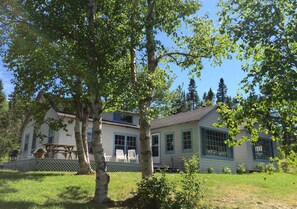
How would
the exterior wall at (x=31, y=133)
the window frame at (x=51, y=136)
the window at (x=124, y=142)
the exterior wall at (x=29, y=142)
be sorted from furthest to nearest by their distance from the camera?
1. the exterior wall at (x=29, y=142)
2. the window at (x=124, y=142)
3. the exterior wall at (x=31, y=133)
4. the window frame at (x=51, y=136)

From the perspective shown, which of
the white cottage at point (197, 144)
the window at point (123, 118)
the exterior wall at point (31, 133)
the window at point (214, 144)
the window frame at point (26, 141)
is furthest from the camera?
the window at point (123, 118)

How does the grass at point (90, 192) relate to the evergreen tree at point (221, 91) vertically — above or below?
below

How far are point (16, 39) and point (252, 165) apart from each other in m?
20.4

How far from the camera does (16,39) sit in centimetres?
1024

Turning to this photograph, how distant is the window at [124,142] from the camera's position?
74.1ft

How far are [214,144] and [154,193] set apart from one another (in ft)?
45.2

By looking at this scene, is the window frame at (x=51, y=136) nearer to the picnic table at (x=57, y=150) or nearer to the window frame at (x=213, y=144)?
the picnic table at (x=57, y=150)

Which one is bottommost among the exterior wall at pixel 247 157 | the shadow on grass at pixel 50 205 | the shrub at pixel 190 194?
the shadow on grass at pixel 50 205

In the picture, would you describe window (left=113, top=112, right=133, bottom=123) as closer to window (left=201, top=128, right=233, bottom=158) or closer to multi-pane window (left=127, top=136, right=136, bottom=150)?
multi-pane window (left=127, top=136, right=136, bottom=150)

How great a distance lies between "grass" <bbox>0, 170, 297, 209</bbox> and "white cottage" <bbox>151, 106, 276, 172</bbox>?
6.98 meters

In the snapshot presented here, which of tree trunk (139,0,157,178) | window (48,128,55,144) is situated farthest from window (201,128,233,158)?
tree trunk (139,0,157,178)

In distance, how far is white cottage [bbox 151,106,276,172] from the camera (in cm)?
2086

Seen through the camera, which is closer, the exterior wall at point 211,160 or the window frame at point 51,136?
the window frame at point 51,136

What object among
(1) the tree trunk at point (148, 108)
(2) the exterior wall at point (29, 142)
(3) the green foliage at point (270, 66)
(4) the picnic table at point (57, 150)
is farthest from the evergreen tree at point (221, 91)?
(3) the green foliage at point (270, 66)
